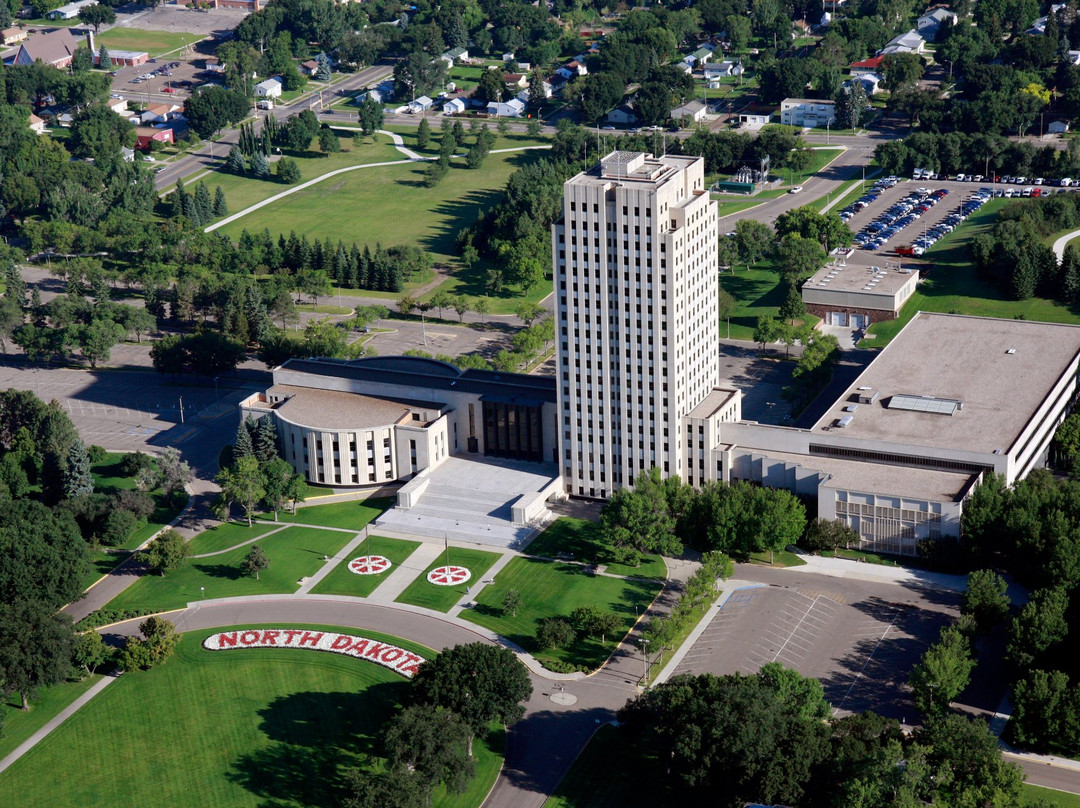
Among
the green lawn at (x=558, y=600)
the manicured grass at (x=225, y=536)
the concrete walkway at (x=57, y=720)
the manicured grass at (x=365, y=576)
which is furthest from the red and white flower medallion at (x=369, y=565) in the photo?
the concrete walkway at (x=57, y=720)

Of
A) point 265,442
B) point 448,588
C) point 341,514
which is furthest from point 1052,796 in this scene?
point 265,442

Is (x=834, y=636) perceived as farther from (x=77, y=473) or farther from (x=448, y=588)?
(x=77, y=473)

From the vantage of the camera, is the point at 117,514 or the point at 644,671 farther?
the point at 117,514

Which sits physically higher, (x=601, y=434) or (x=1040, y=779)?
(x=601, y=434)

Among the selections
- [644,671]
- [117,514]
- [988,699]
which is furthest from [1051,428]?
[117,514]

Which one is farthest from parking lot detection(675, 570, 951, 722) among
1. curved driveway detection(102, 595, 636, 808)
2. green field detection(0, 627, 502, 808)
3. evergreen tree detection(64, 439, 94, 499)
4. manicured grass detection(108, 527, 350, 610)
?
evergreen tree detection(64, 439, 94, 499)

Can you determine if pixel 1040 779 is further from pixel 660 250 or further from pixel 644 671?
pixel 660 250

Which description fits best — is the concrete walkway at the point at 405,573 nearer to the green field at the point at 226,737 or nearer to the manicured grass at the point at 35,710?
the green field at the point at 226,737
